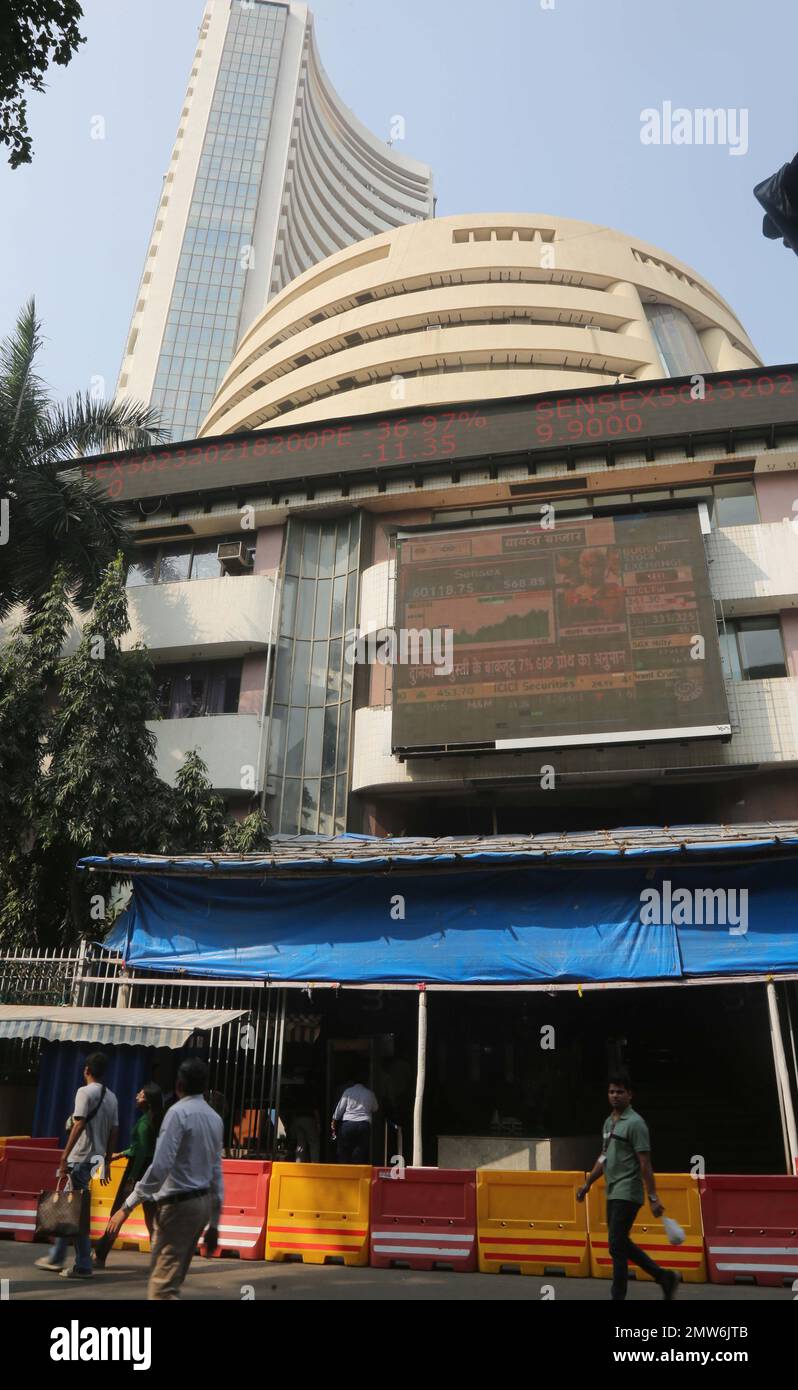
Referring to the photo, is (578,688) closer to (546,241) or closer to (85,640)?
(85,640)

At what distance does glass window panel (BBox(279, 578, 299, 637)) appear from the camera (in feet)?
73.4

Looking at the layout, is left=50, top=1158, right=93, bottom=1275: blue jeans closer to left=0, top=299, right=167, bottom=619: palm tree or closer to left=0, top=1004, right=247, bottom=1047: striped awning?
left=0, top=1004, right=247, bottom=1047: striped awning

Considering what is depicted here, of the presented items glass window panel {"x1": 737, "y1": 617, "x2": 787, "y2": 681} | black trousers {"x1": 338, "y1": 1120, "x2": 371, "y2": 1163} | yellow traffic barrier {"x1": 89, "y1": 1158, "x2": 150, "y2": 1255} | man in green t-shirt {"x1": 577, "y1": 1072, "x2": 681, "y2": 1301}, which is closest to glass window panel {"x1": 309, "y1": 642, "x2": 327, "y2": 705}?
glass window panel {"x1": 737, "y1": 617, "x2": 787, "y2": 681}

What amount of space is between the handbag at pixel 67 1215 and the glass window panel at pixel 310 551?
16648 mm

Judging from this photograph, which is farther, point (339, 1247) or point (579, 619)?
point (579, 619)

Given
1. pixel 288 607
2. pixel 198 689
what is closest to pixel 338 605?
pixel 288 607

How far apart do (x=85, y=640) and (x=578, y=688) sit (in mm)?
9322

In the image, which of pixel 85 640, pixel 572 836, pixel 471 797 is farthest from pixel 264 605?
pixel 572 836

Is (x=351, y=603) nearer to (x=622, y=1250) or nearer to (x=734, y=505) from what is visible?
(x=734, y=505)

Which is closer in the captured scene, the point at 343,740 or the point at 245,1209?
the point at 245,1209

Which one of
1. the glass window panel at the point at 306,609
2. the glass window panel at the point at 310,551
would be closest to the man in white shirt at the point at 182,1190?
the glass window panel at the point at 306,609

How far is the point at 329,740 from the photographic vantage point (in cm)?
2109

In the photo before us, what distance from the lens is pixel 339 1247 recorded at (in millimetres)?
9086

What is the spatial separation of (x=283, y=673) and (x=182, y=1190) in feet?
55.7
